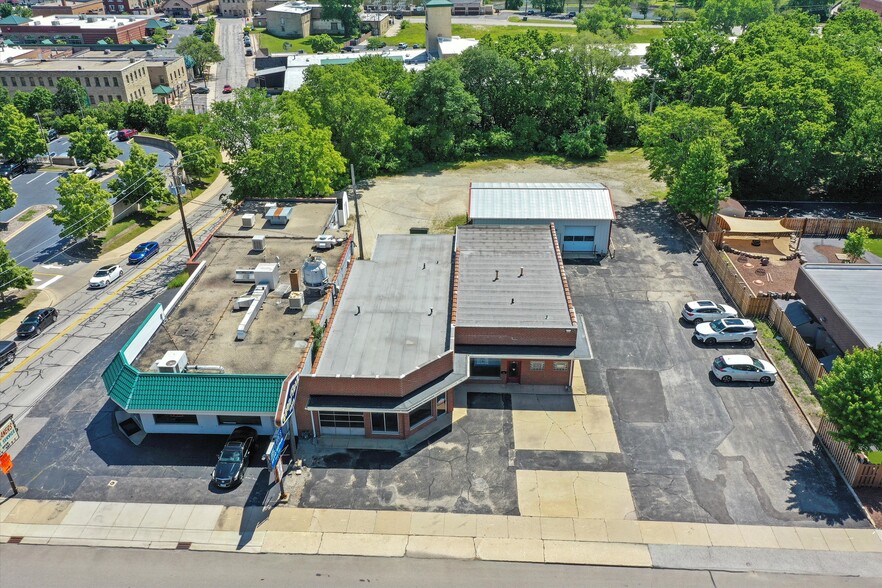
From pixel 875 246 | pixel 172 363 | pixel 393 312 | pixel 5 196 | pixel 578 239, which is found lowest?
pixel 875 246

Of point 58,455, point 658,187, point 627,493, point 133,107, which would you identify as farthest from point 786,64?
point 133,107

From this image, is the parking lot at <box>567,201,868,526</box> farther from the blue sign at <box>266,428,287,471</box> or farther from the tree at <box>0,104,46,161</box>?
the tree at <box>0,104,46,161</box>

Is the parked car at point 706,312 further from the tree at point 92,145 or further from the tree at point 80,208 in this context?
the tree at point 92,145

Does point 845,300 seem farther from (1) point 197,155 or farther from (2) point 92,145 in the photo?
(2) point 92,145

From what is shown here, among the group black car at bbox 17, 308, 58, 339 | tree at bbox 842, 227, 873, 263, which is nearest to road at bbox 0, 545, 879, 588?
black car at bbox 17, 308, 58, 339

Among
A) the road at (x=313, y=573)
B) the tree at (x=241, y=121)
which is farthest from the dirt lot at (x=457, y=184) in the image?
the road at (x=313, y=573)

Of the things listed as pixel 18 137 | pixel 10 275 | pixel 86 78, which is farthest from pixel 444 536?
pixel 86 78

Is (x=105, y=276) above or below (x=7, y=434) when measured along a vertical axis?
below

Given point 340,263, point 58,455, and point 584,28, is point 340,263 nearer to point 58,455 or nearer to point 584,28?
point 58,455
